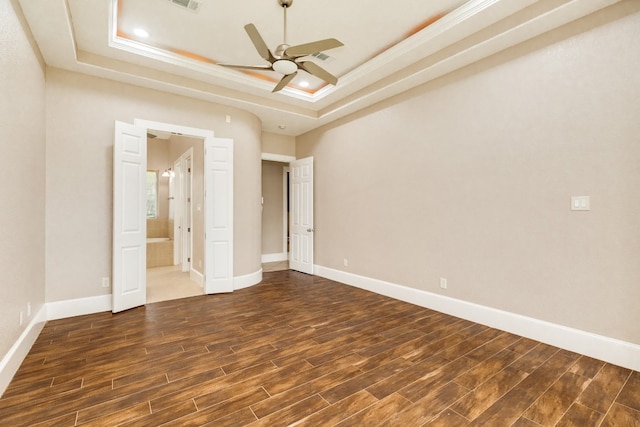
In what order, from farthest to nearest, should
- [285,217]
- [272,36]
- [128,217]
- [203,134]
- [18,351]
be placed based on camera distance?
[285,217] → [203,134] → [128,217] → [272,36] → [18,351]

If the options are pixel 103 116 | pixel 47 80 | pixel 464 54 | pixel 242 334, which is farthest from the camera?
pixel 103 116

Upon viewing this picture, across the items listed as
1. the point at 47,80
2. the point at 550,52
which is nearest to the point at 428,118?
the point at 550,52

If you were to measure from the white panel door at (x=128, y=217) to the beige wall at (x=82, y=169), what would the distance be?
0.79 ft

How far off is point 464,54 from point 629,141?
1.73 meters

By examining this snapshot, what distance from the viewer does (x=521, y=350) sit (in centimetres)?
274

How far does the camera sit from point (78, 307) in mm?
3664

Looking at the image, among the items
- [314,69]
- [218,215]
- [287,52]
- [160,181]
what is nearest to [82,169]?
[218,215]

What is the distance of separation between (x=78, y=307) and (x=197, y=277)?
73.5 inches

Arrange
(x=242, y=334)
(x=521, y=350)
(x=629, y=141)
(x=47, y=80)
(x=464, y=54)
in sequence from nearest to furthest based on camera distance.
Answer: (x=629, y=141) < (x=521, y=350) < (x=242, y=334) < (x=464, y=54) < (x=47, y=80)

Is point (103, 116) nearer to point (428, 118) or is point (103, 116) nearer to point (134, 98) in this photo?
point (134, 98)

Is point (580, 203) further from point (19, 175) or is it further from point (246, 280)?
point (19, 175)

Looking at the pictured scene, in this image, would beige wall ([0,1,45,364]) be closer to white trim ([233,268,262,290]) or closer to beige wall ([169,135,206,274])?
beige wall ([169,135,206,274])

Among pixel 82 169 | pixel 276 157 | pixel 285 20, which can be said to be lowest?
pixel 82 169

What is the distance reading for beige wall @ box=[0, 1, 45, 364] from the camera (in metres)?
2.21
